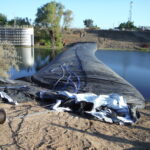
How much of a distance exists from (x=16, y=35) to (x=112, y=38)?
15.9 m

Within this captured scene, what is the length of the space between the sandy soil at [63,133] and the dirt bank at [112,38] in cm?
2776

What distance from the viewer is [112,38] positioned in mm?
36000

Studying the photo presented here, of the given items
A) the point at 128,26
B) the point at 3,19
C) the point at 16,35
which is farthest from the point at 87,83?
the point at 128,26

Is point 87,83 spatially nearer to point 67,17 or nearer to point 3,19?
point 67,17

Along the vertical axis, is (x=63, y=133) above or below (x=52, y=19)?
below

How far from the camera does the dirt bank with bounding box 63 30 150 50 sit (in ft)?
106

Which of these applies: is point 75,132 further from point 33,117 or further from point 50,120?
point 33,117

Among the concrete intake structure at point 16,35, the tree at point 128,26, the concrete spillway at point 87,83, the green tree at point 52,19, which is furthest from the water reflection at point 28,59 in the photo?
the tree at point 128,26

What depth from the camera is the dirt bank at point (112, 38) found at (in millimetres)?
32219

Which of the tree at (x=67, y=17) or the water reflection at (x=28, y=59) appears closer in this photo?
the water reflection at (x=28, y=59)

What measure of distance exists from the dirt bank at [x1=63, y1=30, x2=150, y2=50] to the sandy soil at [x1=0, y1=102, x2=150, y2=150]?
27.8 metres

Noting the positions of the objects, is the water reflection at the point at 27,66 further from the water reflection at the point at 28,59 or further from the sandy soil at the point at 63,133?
the sandy soil at the point at 63,133

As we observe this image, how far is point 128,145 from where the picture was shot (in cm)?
351

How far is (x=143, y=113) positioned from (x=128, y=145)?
1915 mm
